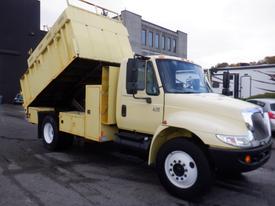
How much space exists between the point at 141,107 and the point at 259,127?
2.13m

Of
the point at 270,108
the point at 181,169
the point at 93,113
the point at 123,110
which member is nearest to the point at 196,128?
the point at 181,169

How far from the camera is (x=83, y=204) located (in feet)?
15.9

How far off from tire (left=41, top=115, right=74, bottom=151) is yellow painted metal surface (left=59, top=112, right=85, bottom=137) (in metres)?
0.32

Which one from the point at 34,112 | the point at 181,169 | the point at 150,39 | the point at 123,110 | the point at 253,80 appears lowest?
the point at 181,169

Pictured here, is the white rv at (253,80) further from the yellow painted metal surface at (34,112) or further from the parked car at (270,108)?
the yellow painted metal surface at (34,112)

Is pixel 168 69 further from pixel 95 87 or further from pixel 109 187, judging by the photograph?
pixel 109 187

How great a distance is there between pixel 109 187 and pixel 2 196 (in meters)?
1.74

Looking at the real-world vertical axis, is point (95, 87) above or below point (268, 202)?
above

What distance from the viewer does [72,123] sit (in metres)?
7.74

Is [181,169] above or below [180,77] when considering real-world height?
below

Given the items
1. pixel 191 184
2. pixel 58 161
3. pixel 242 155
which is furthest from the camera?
pixel 58 161

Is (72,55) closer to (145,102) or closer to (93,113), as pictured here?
(93,113)

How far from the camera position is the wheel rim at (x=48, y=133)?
870 centimetres

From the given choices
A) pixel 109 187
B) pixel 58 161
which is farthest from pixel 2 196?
pixel 58 161
